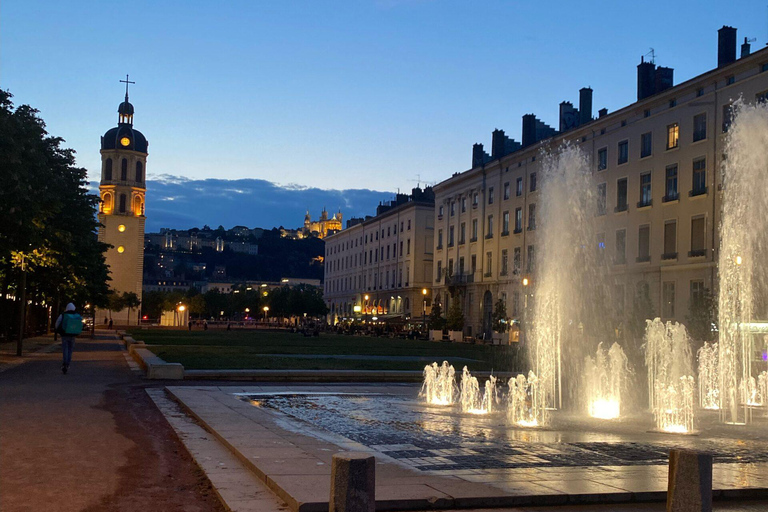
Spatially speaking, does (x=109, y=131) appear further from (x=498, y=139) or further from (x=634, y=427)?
(x=634, y=427)

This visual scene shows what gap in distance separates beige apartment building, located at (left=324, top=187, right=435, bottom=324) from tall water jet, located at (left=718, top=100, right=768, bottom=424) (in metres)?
48.7

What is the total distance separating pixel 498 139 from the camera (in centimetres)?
7425

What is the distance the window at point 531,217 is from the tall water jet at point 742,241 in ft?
71.7

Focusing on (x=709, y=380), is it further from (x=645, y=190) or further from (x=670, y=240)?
(x=645, y=190)

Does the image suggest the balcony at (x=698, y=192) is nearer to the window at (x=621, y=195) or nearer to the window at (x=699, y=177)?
the window at (x=699, y=177)

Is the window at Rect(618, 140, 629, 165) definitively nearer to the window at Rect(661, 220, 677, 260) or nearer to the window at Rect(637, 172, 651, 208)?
the window at Rect(637, 172, 651, 208)

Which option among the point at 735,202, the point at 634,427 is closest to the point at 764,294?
the point at 735,202

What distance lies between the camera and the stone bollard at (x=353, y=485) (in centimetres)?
557

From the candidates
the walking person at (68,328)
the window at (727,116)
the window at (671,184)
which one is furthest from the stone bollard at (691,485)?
the window at (671,184)

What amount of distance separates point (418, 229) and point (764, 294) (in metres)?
59.8

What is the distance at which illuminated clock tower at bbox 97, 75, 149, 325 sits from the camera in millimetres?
114375

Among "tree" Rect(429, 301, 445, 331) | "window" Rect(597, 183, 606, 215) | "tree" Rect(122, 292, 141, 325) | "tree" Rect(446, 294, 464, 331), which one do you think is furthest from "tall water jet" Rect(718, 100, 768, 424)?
"tree" Rect(122, 292, 141, 325)

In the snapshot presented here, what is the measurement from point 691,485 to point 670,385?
1654cm

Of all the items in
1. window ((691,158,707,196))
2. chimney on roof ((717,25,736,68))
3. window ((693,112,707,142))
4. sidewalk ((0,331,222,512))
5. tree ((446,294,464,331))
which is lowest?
sidewalk ((0,331,222,512))
